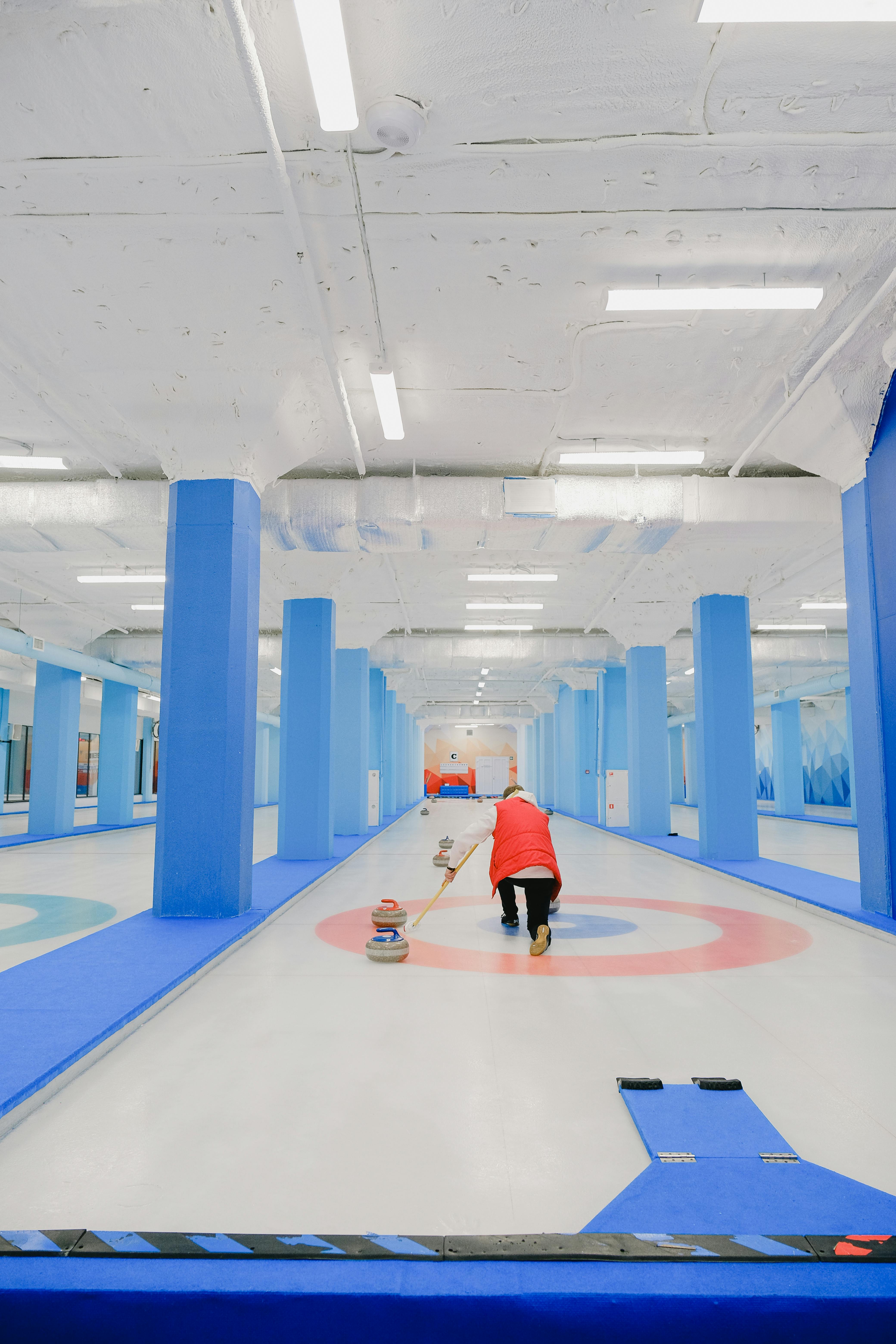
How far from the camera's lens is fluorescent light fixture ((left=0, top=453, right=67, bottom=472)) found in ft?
27.2

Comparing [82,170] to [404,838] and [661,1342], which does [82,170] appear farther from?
[404,838]

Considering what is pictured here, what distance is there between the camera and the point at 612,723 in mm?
20844

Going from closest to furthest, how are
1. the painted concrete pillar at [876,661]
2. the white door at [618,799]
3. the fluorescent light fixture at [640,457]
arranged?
1. the painted concrete pillar at [876,661]
2. the fluorescent light fixture at [640,457]
3. the white door at [618,799]

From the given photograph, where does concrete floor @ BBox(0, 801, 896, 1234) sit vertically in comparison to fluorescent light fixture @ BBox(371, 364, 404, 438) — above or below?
below

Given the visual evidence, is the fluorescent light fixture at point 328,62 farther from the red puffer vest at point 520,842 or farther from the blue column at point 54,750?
the blue column at point 54,750

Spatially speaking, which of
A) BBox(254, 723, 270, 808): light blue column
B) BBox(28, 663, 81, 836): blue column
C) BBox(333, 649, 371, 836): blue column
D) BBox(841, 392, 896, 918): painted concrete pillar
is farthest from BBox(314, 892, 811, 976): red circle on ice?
BBox(254, 723, 270, 808): light blue column

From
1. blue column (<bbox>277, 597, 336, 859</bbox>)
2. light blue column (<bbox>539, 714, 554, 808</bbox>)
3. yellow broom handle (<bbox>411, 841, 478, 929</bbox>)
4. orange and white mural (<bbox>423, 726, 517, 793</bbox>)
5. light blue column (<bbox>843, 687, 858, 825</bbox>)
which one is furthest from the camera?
orange and white mural (<bbox>423, 726, 517, 793</bbox>)

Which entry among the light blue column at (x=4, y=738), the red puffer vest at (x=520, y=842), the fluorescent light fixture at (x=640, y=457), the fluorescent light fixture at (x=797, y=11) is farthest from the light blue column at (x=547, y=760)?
the fluorescent light fixture at (x=797, y=11)

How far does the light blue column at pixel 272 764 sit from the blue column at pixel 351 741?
61.3 ft

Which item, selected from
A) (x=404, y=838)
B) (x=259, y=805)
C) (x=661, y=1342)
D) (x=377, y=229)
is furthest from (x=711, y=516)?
(x=259, y=805)

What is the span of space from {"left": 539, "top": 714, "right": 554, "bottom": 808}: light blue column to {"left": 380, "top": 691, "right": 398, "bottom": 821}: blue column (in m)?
7.40

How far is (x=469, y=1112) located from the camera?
335 centimetres

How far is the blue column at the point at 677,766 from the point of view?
39.3 meters

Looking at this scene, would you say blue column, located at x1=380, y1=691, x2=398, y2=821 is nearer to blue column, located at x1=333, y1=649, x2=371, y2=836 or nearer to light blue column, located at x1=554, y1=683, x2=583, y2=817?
light blue column, located at x1=554, y1=683, x2=583, y2=817
